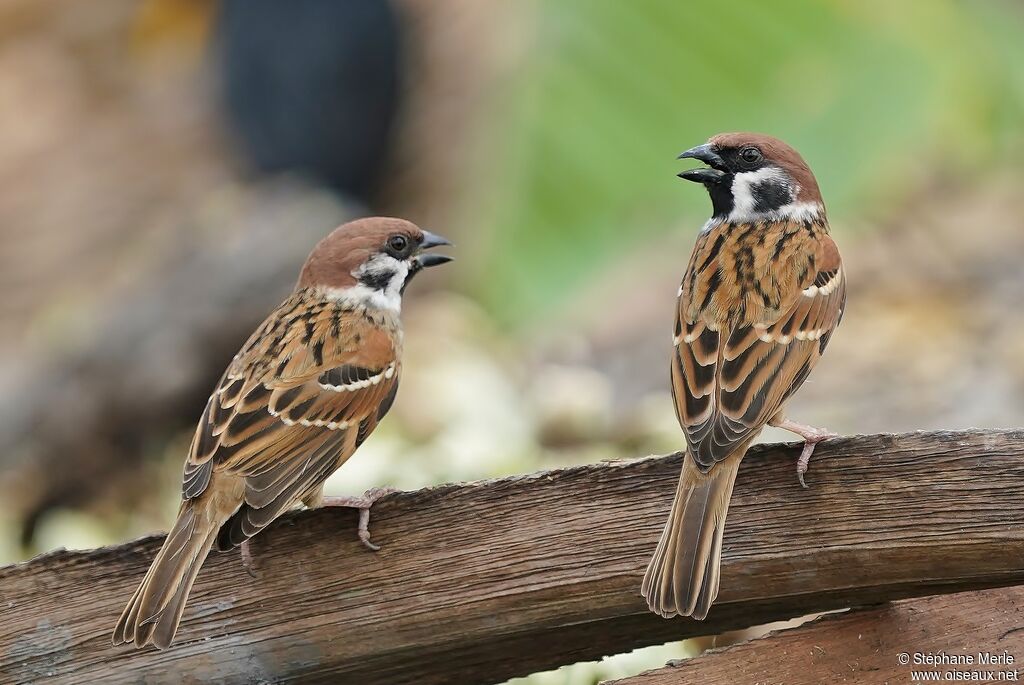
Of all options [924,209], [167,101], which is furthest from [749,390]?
[167,101]

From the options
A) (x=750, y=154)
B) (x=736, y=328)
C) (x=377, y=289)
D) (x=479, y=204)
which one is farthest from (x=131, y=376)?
(x=736, y=328)

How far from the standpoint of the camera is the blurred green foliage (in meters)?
3.33

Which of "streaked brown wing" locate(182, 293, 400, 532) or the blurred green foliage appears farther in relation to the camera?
the blurred green foliage

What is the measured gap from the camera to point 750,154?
138 inches

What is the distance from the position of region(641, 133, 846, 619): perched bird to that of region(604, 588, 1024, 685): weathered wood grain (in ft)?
0.71

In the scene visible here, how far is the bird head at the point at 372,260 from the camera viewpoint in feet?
12.5

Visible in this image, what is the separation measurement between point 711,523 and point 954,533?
18.0 inches

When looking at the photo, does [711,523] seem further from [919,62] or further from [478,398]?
[478,398]

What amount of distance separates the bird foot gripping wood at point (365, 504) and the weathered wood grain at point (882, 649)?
1.88ft

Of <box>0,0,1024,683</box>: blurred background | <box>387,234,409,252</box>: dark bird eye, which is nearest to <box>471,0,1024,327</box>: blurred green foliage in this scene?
<box>0,0,1024,683</box>: blurred background

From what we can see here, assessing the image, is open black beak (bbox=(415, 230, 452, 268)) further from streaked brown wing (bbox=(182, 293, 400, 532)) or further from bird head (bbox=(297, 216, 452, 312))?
streaked brown wing (bbox=(182, 293, 400, 532))

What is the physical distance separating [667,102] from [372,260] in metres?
0.91

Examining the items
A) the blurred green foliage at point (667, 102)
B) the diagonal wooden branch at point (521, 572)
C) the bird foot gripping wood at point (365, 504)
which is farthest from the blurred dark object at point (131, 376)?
the bird foot gripping wood at point (365, 504)

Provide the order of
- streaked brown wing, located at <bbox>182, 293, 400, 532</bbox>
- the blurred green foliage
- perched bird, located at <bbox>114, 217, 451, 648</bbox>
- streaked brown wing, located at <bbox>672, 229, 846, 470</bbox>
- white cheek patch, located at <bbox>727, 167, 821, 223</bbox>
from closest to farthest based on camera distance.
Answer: perched bird, located at <bbox>114, 217, 451, 648</bbox> → streaked brown wing, located at <bbox>672, 229, 846, 470</bbox> → streaked brown wing, located at <bbox>182, 293, 400, 532</bbox> → the blurred green foliage → white cheek patch, located at <bbox>727, 167, 821, 223</bbox>
